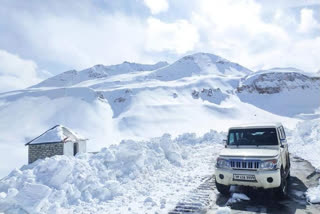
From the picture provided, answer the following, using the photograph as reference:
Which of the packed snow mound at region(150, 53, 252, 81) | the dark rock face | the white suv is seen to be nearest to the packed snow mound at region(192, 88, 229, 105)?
the dark rock face

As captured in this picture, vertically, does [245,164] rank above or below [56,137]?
above

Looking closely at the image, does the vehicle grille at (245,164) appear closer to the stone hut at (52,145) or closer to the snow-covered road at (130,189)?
the snow-covered road at (130,189)

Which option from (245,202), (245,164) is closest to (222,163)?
(245,164)

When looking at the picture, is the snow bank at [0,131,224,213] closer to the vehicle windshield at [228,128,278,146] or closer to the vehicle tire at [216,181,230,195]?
the vehicle tire at [216,181,230,195]

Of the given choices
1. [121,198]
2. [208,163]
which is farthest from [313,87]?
[121,198]

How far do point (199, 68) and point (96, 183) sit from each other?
15845cm

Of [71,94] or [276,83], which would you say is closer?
[71,94]

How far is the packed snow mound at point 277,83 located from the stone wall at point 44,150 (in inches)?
3367

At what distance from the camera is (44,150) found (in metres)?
18.7

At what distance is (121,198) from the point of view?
731 cm

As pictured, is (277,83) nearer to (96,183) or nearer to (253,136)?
(253,136)

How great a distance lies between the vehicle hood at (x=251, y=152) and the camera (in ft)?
21.7

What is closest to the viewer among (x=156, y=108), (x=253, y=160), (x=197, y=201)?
(x=253, y=160)

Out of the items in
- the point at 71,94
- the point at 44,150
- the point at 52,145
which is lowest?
the point at 44,150
